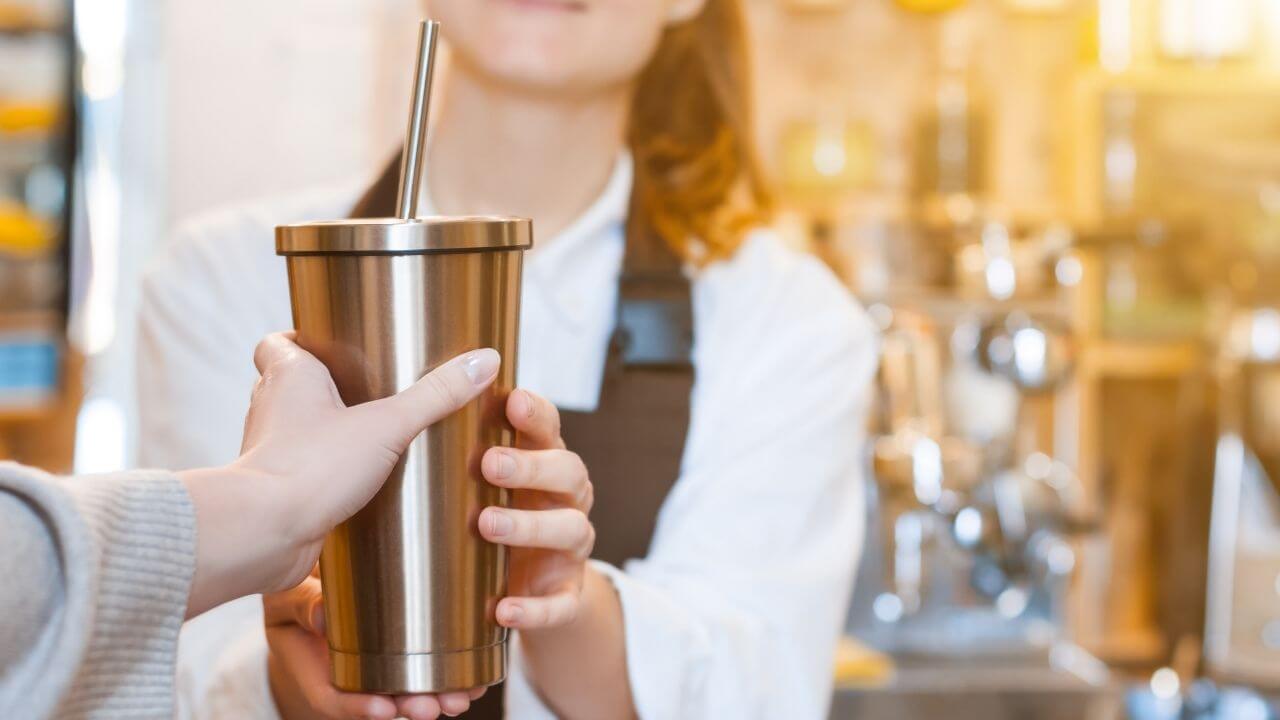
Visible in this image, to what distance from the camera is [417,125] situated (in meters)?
0.46

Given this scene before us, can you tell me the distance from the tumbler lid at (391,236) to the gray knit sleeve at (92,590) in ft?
0.31

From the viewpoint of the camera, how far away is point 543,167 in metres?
0.91

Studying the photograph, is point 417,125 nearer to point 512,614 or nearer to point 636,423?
point 512,614

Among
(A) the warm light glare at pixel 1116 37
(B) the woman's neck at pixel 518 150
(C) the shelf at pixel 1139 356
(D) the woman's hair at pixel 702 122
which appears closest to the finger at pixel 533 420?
(B) the woman's neck at pixel 518 150

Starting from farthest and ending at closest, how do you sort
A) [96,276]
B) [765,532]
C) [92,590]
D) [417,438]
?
[96,276] → [765,532] → [417,438] → [92,590]

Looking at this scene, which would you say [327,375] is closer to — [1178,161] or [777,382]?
[777,382]

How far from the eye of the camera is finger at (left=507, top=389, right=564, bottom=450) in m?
0.51

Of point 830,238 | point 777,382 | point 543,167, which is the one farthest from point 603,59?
point 830,238

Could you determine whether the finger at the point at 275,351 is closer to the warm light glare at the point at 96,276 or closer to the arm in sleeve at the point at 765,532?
the arm in sleeve at the point at 765,532

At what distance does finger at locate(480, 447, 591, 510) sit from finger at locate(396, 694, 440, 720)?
0.08 metres

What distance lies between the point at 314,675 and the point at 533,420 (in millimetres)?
175

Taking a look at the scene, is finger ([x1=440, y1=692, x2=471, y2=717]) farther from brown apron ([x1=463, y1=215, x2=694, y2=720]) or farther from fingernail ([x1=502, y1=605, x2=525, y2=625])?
brown apron ([x1=463, y1=215, x2=694, y2=720])

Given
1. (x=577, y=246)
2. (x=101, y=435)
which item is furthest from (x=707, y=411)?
(x=101, y=435)

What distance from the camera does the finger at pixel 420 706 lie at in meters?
0.51
